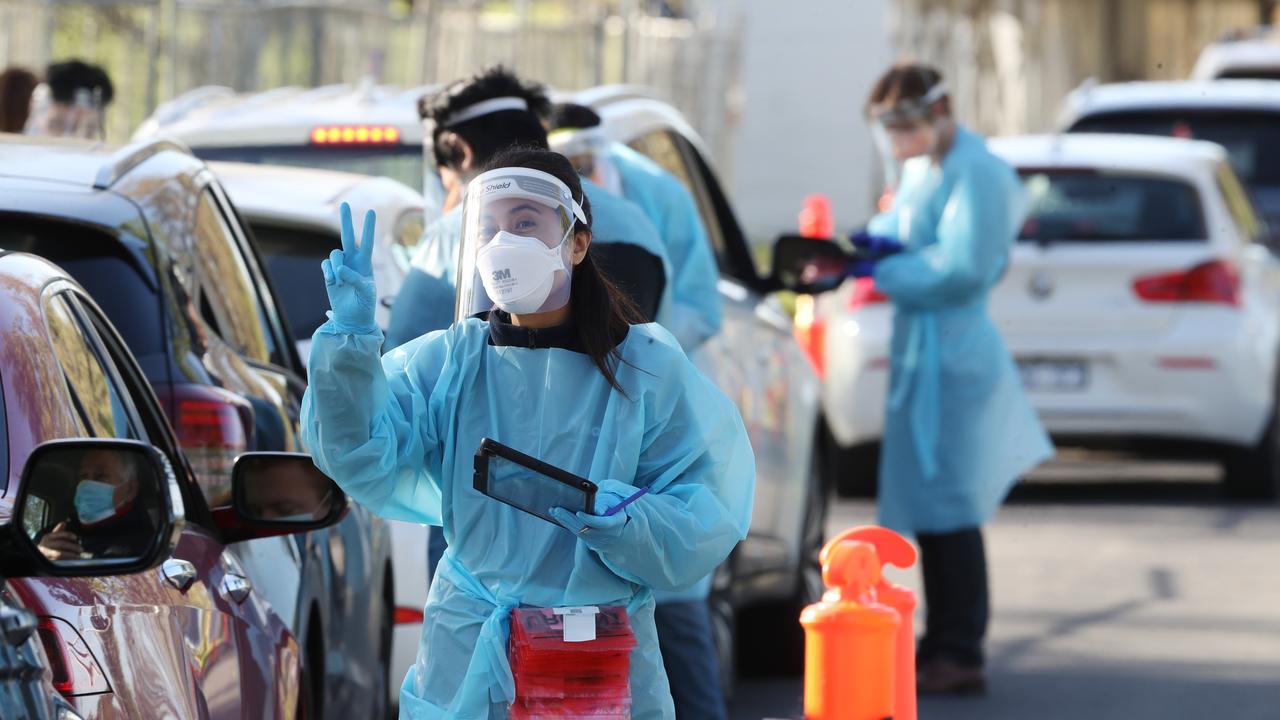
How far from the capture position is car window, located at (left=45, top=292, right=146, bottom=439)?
161 inches

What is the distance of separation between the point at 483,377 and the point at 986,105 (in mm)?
27959

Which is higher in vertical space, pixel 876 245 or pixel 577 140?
pixel 577 140

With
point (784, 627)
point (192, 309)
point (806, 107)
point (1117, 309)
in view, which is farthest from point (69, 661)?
point (806, 107)

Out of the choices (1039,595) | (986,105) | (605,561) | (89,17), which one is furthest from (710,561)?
(986,105)

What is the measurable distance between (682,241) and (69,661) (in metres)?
3.64

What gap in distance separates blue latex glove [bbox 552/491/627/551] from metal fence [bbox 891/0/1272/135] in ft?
68.3

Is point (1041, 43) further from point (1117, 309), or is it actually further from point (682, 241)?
point (682, 241)

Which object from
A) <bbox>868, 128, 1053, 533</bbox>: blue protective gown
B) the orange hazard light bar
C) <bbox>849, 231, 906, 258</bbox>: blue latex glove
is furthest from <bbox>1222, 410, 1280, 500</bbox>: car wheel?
the orange hazard light bar

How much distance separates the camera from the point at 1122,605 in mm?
10352

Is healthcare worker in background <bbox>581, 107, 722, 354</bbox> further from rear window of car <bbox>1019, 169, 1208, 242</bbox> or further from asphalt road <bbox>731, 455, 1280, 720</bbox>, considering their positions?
rear window of car <bbox>1019, 169, 1208, 242</bbox>

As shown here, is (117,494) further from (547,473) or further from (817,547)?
(817,547)

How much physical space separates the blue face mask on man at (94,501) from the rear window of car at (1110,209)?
9.50 meters

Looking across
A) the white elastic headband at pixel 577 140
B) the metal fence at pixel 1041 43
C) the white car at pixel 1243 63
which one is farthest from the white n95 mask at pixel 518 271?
the metal fence at pixel 1041 43

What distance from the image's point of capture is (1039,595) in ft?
34.9
